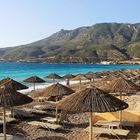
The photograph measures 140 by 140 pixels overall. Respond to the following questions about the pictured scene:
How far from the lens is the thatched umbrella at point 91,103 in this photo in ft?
31.3

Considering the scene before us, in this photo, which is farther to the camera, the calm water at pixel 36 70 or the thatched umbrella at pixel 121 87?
the calm water at pixel 36 70

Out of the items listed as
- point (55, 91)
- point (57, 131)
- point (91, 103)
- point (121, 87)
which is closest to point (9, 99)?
point (91, 103)

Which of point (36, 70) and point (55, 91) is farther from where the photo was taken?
point (36, 70)

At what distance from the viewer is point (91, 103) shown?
9633mm

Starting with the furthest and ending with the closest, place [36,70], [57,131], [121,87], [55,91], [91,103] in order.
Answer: [36,70]
[55,91]
[121,87]
[57,131]
[91,103]

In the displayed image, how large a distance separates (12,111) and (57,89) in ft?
7.88

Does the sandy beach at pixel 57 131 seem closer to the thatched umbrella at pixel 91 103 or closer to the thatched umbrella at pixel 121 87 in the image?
the thatched umbrella at pixel 121 87

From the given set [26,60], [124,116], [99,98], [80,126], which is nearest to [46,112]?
[80,126]

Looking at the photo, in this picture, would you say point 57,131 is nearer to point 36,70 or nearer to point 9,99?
point 9,99

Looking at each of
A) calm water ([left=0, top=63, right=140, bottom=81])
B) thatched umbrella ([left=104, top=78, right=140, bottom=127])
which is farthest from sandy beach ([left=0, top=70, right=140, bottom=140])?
calm water ([left=0, top=63, right=140, bottom=81])

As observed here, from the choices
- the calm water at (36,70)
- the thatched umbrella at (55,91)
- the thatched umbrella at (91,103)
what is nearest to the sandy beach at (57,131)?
the thatched umbrella at (55,91)

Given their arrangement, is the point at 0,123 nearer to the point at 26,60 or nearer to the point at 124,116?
the point at 124,116

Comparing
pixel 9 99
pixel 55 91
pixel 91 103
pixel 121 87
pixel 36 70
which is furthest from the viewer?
pixel 36 70

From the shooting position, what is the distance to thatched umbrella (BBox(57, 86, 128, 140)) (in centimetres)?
953
